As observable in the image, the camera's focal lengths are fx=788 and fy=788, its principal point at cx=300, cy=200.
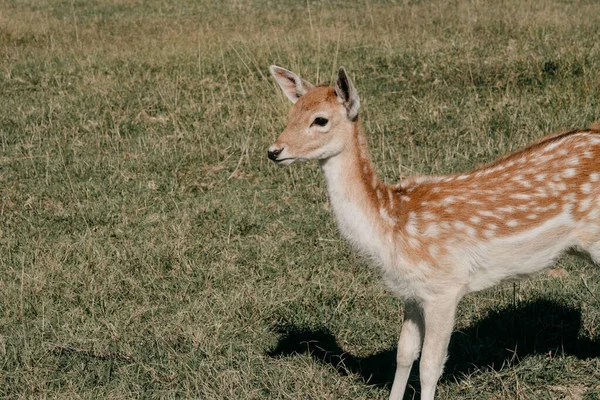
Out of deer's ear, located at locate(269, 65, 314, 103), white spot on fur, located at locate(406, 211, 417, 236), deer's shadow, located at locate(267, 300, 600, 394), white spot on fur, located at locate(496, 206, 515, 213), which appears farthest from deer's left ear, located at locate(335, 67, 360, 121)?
deer's shadow, located at locate(267, 300, 600, 394)

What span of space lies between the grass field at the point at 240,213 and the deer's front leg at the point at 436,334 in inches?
13.3

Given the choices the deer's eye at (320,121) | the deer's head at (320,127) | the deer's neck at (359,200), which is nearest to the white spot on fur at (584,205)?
the deer's neck at (359,200)

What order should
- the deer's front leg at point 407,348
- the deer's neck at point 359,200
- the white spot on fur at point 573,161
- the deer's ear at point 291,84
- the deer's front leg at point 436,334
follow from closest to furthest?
the deer's front leg at point 436,334 < the deer's neck at point 359,200 < the deer's front leg at point 407,348 < the white spot on fur at point 573,161 < the deer's ear at point 291,84

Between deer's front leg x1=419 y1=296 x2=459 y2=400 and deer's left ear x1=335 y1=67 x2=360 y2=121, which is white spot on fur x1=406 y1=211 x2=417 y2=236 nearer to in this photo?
deer's front leg x1=419 y1=296 x2=459 y2=400

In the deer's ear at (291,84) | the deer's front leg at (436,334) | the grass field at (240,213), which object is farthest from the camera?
the deer's ear at (291,84)

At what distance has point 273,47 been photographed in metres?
10.7

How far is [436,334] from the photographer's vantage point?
3.71 meters

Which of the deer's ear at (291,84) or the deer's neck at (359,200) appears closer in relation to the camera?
the deer's neck at (359,200)

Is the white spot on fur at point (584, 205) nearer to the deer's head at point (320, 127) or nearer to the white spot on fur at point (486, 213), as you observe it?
the white spot on fur at point (486, 213)

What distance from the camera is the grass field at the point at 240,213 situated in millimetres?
4176

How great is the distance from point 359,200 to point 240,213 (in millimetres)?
2429

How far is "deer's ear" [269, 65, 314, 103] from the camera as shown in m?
4.40

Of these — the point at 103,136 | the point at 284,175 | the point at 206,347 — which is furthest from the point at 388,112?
the point at 206,347

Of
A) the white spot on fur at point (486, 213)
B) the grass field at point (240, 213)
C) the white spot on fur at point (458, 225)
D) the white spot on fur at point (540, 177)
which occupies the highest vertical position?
the white spot on fur at point (540, 177)
